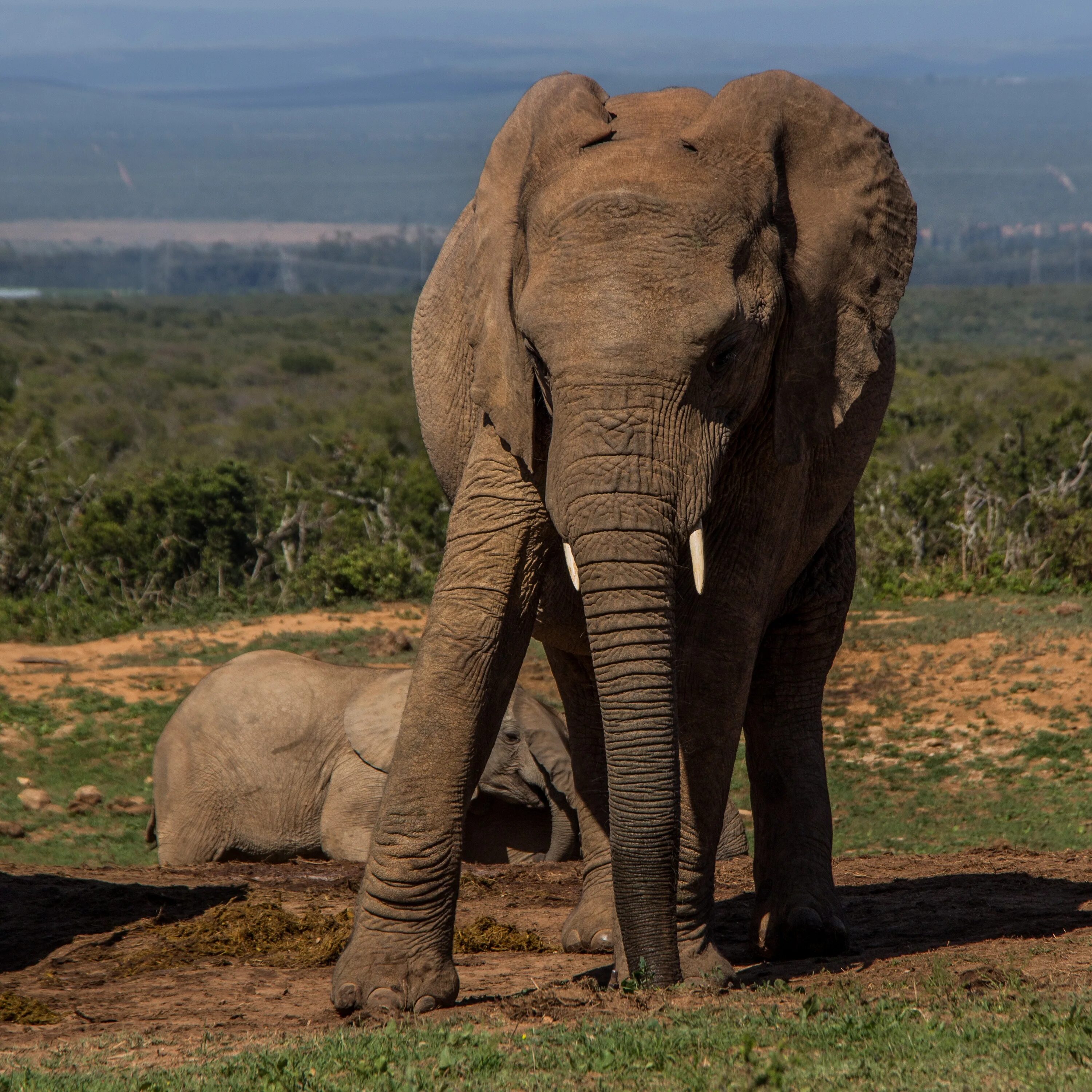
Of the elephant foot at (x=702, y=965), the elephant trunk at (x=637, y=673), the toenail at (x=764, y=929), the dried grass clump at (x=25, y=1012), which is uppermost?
the elephant trunk at (x=637, y=673)

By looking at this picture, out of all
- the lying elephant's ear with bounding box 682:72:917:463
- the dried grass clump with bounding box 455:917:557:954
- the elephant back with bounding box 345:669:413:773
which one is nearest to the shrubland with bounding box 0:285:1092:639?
the elephant back with bounding box 345:669:413:773

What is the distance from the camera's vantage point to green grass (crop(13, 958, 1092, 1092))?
3.60m

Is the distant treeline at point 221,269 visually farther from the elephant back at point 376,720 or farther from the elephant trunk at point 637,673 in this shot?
the elephant trunk at point 637,673

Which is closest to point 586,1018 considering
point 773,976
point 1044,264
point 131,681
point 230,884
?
point 773,976

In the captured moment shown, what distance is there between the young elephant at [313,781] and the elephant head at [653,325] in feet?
11.2

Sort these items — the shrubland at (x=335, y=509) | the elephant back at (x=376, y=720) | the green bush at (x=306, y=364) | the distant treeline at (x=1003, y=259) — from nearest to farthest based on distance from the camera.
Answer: the elephant back at (x=376, y=720), the shrubland at (x=335, y=509), the green bush at (x=306, y=364), the distant treeline at (x=1003, y=259)

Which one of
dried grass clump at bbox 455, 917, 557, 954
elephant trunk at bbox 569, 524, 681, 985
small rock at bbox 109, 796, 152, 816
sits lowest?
small rock at bbox 109, 796, 152, 816

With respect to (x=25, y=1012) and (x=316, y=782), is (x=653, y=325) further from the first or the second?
(x=316, y=782)

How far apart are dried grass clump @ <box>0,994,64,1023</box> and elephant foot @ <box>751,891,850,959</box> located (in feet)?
7.80

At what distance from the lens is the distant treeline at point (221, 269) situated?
120 metres

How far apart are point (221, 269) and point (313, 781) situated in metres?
125

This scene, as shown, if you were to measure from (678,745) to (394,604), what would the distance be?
9.36 meters

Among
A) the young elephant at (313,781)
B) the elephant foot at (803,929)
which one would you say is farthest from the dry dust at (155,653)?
the elephant foot at (803,929)

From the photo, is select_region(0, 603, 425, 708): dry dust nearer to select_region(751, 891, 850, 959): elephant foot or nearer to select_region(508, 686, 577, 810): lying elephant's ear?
select_region(508, 686, 577, 810): lying elephant's ear
